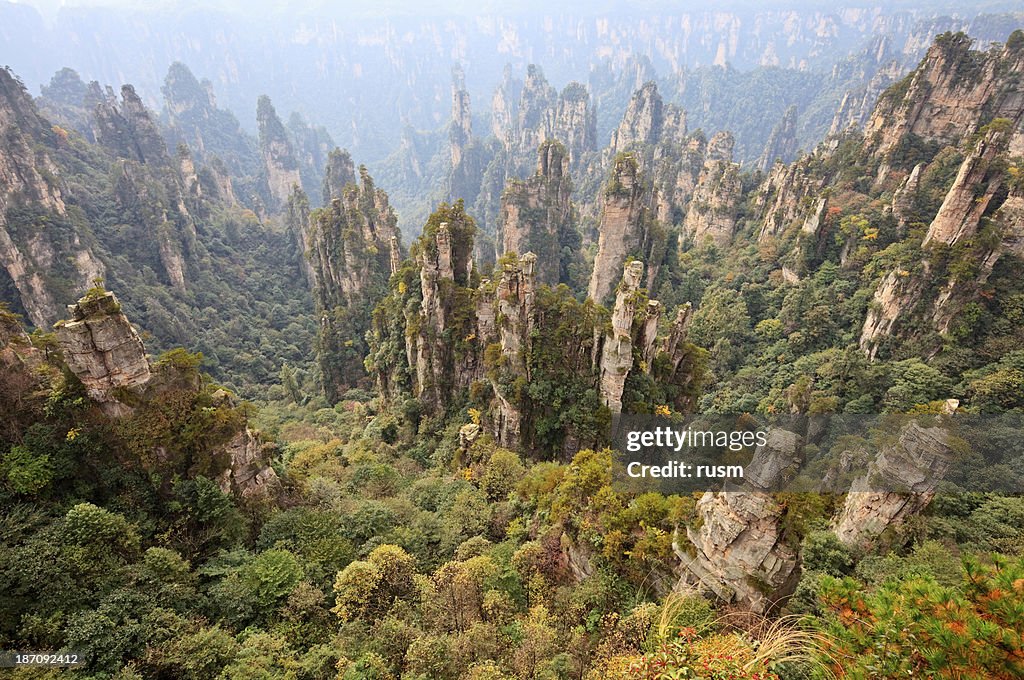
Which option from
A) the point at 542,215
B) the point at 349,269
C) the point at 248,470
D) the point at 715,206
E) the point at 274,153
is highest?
the point at 274,153

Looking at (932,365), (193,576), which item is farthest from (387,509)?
(932,365)

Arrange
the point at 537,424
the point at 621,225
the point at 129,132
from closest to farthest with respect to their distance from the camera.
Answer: the point at 537,424, the point at 621,225, the point at 129,132

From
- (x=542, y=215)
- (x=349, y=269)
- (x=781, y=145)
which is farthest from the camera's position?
(x=781, y=145)

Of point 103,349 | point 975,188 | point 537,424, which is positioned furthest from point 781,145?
point 103,349

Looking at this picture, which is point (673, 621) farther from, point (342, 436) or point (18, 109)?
point (18, 109)

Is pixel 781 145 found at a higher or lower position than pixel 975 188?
higher

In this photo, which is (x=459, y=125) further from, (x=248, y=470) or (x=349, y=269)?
(x=248, y=470)

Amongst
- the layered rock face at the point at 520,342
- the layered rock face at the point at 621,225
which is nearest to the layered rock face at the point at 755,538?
the layered rock face at the point at 520,342

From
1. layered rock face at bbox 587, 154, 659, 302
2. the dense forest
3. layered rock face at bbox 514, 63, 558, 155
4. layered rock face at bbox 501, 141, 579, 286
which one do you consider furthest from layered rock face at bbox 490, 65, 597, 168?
layered rock face at bbox 587, 154, 659, 302
